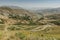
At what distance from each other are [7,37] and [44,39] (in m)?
3.43

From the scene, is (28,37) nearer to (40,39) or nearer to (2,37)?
(40,39)

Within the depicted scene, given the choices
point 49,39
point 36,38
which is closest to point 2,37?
point 36,38

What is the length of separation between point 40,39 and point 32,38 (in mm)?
761

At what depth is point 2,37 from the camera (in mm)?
18375

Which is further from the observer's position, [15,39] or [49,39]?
[49,39]

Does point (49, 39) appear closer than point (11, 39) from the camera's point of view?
No

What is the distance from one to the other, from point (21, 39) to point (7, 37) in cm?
126

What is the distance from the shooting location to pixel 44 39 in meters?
18.8

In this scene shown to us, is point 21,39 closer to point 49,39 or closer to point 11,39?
point 11,39

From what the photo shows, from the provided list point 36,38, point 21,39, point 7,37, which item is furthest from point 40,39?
point 7,37

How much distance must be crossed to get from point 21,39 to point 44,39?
2.18m

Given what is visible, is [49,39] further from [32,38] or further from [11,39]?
[11,39]

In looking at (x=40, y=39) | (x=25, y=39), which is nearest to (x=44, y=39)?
(x=40, y=39)

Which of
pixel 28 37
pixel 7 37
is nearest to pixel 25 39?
pixel 28 37
